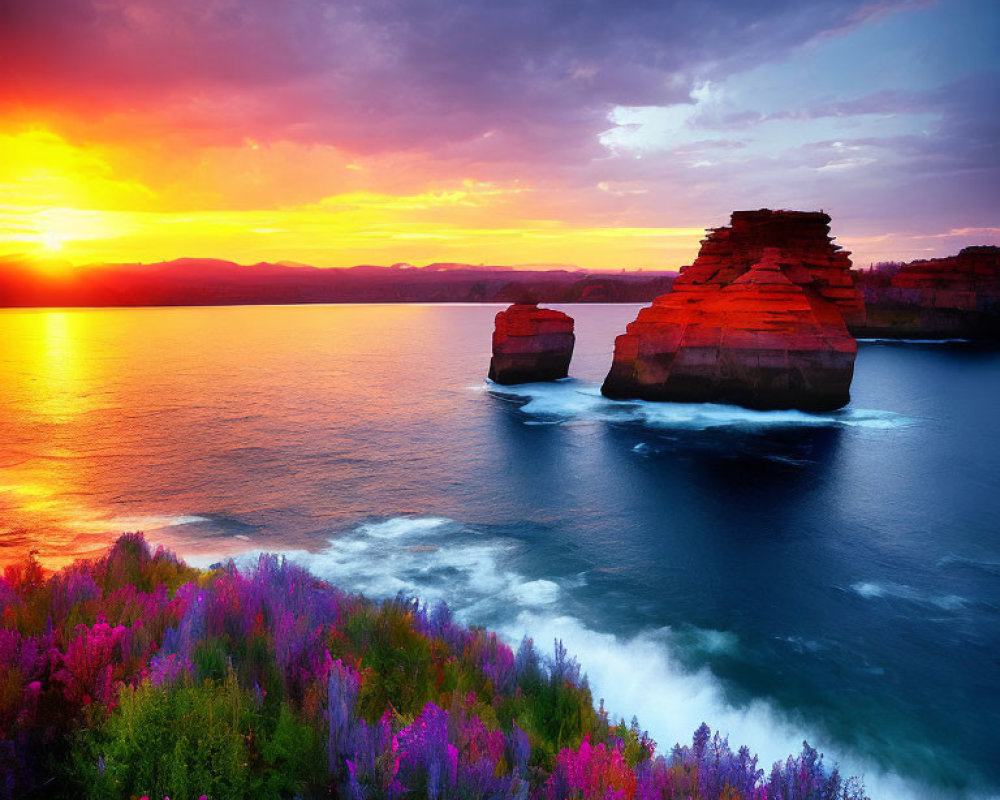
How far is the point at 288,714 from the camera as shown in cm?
443

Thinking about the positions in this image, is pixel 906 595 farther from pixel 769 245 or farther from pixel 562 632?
pixel 769 245

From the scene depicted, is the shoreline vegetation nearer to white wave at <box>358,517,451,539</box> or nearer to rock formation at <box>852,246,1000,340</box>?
white wave at <box>358,517,451,539</box>

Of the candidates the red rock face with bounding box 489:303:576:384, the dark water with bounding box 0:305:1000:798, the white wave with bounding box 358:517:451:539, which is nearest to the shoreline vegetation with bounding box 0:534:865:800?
the dark water with bounding box 0:305:1000:798

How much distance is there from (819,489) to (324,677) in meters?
20.8

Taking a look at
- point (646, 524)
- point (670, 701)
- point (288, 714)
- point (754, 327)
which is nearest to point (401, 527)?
point (646, 524)

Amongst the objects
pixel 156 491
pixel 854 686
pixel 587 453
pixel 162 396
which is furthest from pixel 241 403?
pixel 854 686

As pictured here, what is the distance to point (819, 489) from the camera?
21.3 m

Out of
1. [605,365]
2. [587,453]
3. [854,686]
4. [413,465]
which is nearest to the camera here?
[854,686]

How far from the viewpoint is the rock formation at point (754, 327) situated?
97.9 feet

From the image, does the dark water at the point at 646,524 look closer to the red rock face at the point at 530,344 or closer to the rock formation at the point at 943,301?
the red rock face at the point at 530,344

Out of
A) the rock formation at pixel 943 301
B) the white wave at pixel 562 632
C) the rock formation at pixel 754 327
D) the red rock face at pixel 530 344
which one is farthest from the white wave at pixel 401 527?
the rock formation at pixel 943 301

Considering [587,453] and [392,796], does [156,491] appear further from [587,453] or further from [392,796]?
[392,796]

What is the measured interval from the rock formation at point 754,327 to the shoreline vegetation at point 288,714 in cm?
2747

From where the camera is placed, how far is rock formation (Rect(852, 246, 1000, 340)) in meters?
77.8
